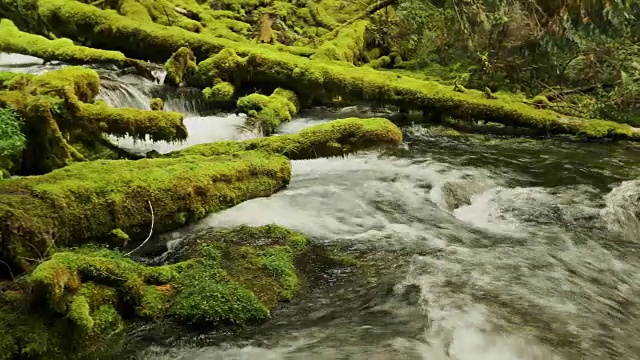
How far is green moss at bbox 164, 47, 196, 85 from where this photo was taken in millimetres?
11688

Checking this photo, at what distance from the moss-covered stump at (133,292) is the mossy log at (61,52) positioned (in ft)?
25.7

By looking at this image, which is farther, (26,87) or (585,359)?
(26,87)

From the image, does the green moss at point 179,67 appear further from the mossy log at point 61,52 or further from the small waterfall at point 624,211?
the small waterfall at point 624,211

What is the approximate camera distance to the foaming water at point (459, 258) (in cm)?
409

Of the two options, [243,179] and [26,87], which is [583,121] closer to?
[243,179]

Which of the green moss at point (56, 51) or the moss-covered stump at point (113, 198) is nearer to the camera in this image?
the moss-covered stump at point (113, 198)

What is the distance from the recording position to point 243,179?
6.80m

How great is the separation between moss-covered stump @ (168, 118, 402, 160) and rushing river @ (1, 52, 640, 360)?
0.99ft

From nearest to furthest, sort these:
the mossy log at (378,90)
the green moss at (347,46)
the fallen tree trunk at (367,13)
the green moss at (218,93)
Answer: the mossy log at (378,90)
the green moss at (218,93)
the green moss at (347,46)
the fallen tree trunk at (367,13)

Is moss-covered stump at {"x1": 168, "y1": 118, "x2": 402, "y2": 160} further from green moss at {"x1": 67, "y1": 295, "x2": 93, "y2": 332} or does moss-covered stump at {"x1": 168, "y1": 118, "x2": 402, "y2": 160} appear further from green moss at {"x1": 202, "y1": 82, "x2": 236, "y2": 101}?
green moss at {"x1": 67, "y1": 295, "x2": 93, "y2": 332}

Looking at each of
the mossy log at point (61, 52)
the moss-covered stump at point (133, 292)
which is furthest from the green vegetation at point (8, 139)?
the mossy log at point (61, 52)

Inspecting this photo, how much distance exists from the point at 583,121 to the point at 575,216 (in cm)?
496

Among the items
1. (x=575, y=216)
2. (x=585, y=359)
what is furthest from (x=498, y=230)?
(x=585, y=359)

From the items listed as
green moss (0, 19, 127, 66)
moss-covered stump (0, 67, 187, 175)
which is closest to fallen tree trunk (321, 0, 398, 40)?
A: green moss (0, 19, 127, 66)
